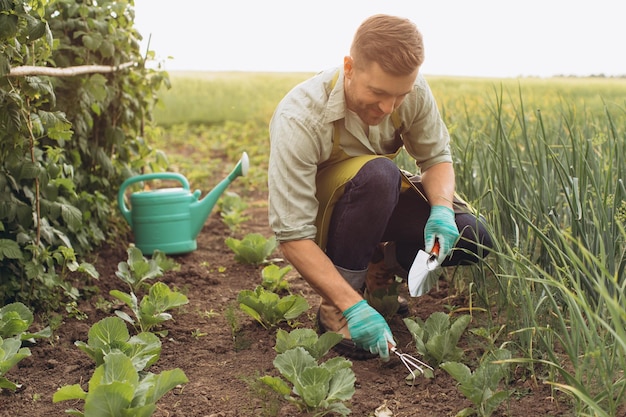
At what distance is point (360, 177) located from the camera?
2127 mm

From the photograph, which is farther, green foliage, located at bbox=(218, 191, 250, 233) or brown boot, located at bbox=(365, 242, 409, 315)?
green foliage, located at bbox=(218, 191, 250, 233)

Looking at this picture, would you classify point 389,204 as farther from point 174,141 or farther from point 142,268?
point 174,141

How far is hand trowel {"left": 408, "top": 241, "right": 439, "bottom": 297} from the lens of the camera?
6.86ft

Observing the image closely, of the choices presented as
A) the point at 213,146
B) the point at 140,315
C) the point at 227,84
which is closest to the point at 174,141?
the point at 213,146

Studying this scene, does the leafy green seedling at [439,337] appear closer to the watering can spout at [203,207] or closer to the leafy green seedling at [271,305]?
the leafy green seedling at [271,305]

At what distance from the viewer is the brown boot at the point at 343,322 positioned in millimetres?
2125

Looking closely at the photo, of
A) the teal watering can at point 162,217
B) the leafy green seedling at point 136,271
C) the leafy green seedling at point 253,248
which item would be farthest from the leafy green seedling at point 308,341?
the teal watering can at point 162,217

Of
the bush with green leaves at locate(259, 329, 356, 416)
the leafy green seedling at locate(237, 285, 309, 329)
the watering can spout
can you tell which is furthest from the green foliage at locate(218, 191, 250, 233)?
the bush with green leaves at locate(259, 329, 356, 416)

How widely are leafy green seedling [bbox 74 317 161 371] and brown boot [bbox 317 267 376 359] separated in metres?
0.52

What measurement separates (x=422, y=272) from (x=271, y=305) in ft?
1.58

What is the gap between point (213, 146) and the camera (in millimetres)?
7270

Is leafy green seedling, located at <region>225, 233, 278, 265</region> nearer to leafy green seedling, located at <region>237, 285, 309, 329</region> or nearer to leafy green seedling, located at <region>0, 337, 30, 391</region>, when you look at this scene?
leafy green seedling, located at <region>237, 285, 309, 329</region>

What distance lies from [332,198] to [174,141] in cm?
595

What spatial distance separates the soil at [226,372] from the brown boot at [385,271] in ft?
0.35
